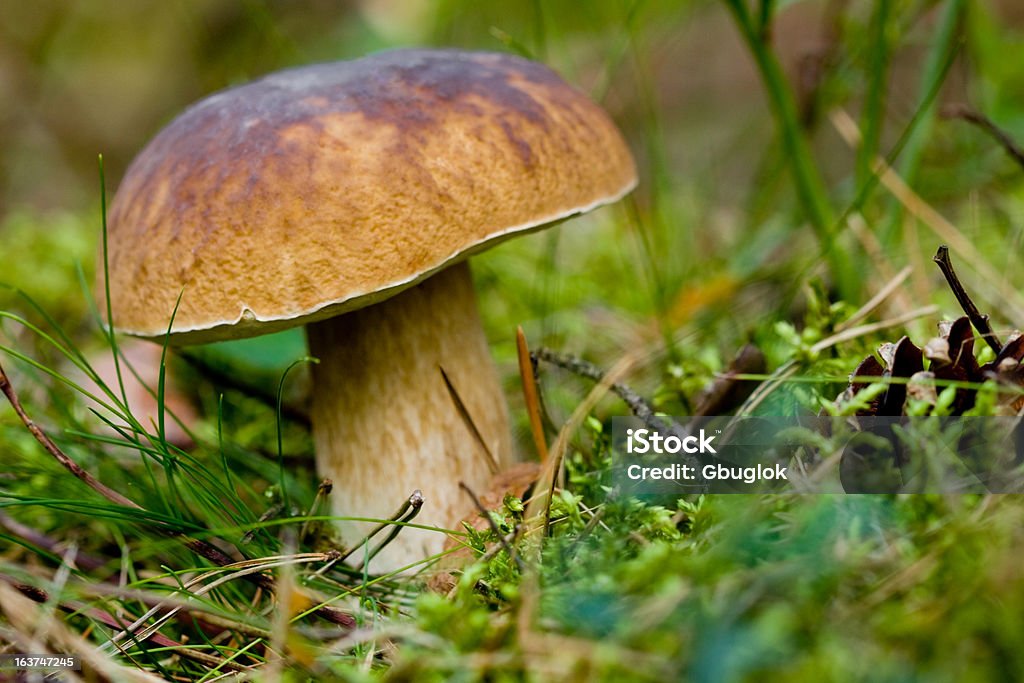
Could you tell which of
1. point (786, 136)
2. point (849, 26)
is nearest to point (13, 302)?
→ point (786, 136)

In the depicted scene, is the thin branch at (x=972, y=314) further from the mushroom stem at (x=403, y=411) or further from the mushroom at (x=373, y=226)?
the mushroom stem at (x=403, y=411)

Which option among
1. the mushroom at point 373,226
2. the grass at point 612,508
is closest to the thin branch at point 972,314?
the grass at point 612,508

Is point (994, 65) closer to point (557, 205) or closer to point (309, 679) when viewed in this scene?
point (557, 205)

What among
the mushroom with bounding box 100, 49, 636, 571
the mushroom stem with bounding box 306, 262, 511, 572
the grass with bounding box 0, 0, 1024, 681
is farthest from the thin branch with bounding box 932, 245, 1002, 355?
the mushroom stem with bounding box 306, 262, 511, 572

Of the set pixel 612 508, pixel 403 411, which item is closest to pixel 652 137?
pixel 403 411

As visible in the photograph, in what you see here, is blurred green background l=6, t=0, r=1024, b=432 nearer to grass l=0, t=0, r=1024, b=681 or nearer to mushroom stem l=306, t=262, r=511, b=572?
grass l=0, t=0, r=1024, b=681

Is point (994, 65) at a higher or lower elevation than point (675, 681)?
higher

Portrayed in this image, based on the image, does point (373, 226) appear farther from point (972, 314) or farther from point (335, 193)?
point (972, 314)
